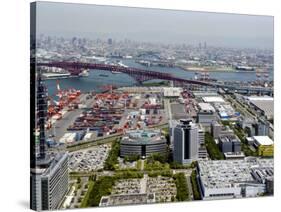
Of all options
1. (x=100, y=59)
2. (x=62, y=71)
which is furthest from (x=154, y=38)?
(x=62, y=71)

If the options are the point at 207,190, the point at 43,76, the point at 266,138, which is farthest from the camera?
the point at 266,138

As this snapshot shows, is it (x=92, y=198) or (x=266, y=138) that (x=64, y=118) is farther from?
(x=266, y=138)

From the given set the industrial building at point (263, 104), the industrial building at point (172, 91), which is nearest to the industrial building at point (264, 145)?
the industrial building at point (263, 104)

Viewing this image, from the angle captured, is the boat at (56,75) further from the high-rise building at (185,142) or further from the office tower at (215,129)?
the office tower at (215,129)

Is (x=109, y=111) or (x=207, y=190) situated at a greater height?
(x=109, y=111)

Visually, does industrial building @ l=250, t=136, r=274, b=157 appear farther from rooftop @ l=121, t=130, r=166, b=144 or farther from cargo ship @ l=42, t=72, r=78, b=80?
cargo ship @ l=42, t=72, r=78, b=80

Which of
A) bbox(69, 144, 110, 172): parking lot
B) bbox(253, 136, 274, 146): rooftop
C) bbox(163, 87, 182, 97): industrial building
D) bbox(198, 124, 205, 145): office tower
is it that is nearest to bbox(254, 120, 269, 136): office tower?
bbox(253, 136, 274, 146): rooftop

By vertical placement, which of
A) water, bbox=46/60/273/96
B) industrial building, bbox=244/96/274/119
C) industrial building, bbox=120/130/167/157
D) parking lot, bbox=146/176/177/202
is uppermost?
water, bbox=46/60/273/96
